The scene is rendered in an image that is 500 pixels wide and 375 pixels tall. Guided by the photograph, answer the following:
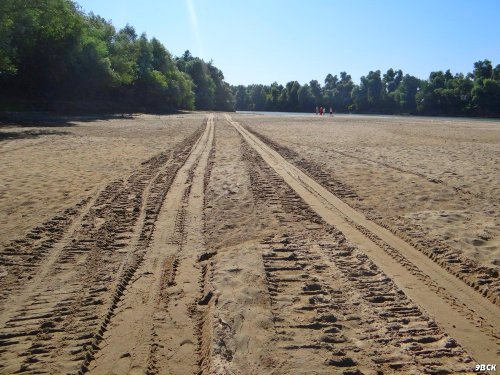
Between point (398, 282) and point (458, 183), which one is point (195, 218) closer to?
point (398, 282)

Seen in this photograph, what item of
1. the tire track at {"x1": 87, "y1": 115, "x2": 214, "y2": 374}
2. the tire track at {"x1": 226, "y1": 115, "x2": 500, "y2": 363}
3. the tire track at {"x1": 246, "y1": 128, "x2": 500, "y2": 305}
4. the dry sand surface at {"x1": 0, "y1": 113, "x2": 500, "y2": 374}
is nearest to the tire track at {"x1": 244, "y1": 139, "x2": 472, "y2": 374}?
the dry sand surface at {"x1": 0, "y1": 113, "x2": 500, "y2": 374}

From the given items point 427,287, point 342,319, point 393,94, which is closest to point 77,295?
point 342,319

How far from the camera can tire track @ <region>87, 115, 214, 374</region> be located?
2.97 m

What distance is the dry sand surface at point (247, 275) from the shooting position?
3051mm

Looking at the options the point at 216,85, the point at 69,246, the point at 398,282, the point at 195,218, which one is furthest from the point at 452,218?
the point at 216,85

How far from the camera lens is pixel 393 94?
115812 millimetres

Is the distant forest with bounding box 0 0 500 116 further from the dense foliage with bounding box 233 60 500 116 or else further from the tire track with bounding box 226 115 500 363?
the tire track with bounding box 226 115 500 363

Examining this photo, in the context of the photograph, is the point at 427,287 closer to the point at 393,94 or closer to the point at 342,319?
the point at 342,319

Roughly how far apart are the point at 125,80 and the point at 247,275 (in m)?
54.1

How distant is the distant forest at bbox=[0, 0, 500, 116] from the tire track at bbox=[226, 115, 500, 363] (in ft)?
81.6

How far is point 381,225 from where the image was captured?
627 cm

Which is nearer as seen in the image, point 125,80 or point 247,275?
point 247,275

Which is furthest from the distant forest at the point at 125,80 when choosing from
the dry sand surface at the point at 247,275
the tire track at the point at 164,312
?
the tire track at the point at 164,312

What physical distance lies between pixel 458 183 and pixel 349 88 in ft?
445
